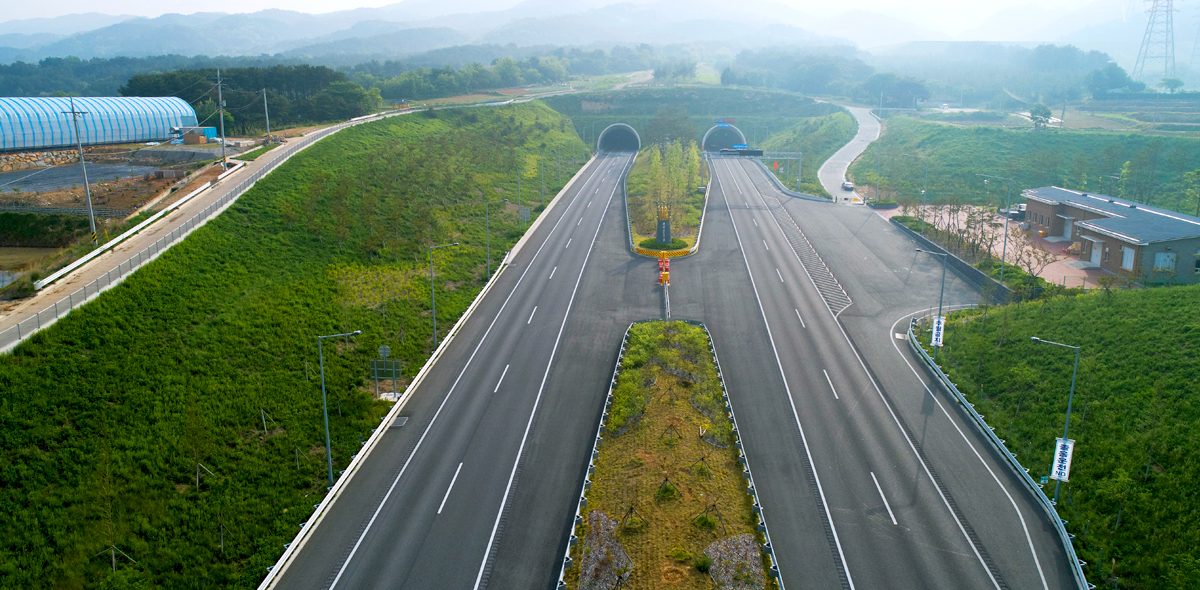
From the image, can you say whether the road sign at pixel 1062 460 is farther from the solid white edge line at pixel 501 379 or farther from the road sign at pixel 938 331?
the solid white edge line at pixel 501 379

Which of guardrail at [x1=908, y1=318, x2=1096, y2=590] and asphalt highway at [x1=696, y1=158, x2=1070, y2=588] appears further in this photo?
asphalt highway at [x1=696, y1=158, x2=1070, y2=588]

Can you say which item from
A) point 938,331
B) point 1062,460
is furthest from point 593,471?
point 938,331

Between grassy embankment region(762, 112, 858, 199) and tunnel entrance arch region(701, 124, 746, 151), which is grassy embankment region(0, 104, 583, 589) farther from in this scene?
tunnel entrance arch region(701, 124, 746, 151)

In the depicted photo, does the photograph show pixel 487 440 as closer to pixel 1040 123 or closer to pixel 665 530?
pixel 665 530

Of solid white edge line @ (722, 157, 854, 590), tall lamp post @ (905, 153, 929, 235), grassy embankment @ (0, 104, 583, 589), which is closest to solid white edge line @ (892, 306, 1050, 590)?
solid white edge line @ (722, 157, 854, 590)

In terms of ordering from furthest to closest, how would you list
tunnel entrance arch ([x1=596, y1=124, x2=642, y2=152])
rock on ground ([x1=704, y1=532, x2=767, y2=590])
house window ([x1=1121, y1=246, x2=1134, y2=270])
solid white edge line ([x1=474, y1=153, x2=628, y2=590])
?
tunnel entrance arch ([x1=596, y1=124, x2=642, y2=152]) < house window ([x1=1121, y1=246, x2=1134, y2=270]) < solid white edge line ([x1=474, y1=153, x2=628, y2=590]) < rock on ground ([x1=704, y1=532, x2=767, y2=590])

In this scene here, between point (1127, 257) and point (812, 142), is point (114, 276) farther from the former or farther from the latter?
point (812, 142)

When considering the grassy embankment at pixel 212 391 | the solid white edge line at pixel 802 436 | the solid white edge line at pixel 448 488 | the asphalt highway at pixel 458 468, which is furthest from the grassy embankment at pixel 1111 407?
the grassy embankment at pixel 212 391

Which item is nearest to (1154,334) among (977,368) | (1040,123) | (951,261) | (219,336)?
(977,368)
